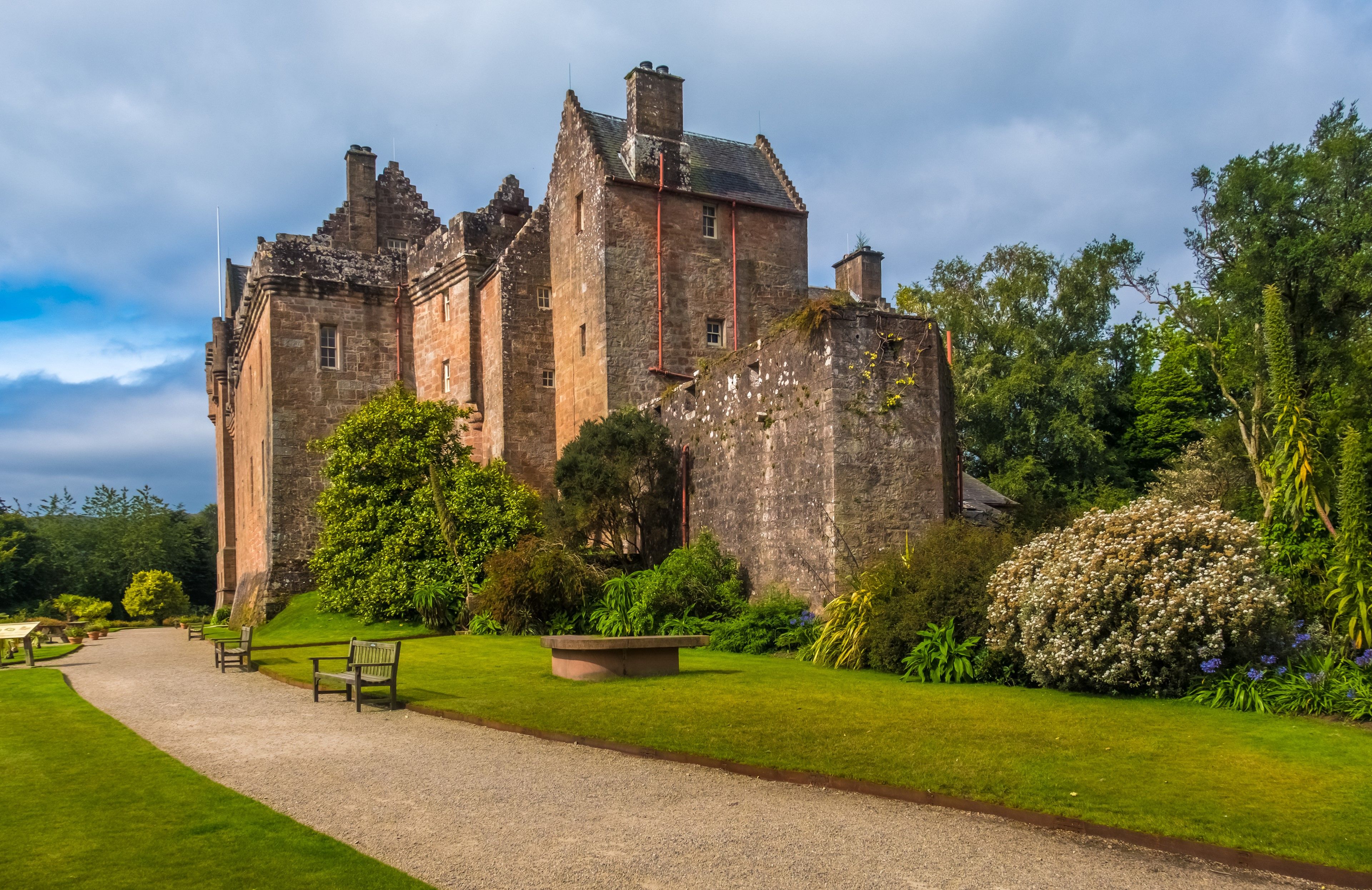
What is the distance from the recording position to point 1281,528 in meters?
12.1

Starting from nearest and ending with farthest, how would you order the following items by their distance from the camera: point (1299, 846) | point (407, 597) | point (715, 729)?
point (1299, 846) → point (715, 729) → point (407, 597)

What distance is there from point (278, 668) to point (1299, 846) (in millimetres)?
13063

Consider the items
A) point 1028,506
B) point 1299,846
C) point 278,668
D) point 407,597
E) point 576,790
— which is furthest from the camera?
point 407,597

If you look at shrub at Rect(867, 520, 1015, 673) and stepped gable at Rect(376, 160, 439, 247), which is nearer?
shrub at Rect(867, 520, 1015, 673)

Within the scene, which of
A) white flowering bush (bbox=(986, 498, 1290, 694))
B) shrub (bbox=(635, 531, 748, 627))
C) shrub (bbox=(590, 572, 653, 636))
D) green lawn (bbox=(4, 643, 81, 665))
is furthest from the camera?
green lawn (bbox=(4, 643, 81, 665))

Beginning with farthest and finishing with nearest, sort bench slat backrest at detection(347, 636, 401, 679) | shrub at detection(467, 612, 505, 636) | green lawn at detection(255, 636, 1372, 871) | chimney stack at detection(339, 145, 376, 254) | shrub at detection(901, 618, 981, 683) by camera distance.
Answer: chimney stack at detection(339, 145, 376, 254) → shrub at detection(467, 612, 505, 636) → shrub at detection(901, 618, 981, 683) → bench slat backrest at detection(347, 636, 401, 679) → green lawn at detection(255, 636, 1372, 871)

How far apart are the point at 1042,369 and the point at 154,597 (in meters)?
35.6

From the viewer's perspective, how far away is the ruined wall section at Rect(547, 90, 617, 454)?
963 inches

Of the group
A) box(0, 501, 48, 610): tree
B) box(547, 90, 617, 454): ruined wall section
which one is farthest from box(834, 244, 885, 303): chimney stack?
box(0, 501, 48, 610): tree

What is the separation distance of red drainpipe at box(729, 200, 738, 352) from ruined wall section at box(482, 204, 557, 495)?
4.74m

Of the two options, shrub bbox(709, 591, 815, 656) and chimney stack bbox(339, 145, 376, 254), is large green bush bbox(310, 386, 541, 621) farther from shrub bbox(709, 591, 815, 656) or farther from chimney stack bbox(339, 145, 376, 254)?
chimney stack bbox(339, 145, 376, 254)

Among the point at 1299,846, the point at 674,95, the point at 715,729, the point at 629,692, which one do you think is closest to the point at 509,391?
the point at 674,95

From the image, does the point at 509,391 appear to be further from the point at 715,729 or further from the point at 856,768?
the point at 856,768

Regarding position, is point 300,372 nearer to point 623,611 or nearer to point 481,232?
point 481,232
